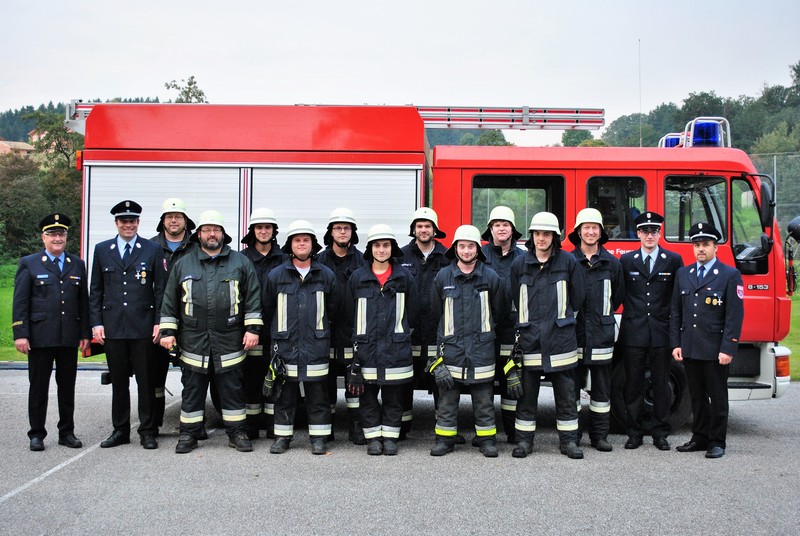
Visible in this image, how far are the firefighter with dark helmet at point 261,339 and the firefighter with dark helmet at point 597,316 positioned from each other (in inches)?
101

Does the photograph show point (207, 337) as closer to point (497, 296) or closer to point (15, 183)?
point (497, 296)

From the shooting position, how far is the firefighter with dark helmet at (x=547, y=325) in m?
5.82

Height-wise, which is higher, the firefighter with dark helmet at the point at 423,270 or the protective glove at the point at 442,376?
the firefighter with dark helmet at the point at 423,270

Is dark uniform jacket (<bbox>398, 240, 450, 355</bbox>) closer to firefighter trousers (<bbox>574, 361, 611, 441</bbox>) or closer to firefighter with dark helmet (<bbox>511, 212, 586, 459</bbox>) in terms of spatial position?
firefighter with dark helmet (<bbox>511, 212, 586, 459</bbox>)

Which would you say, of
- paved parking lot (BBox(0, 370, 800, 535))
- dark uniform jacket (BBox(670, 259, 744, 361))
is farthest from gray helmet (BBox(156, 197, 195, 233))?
dark uniform jacket (BBox(670, 259, 744, 361))

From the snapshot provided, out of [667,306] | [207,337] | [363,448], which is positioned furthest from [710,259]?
[207,337]

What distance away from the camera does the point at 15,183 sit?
33.4m

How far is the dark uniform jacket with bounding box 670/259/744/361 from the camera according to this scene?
5816 mm

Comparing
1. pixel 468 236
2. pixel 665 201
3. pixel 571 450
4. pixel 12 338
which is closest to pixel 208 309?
pixel 468 236

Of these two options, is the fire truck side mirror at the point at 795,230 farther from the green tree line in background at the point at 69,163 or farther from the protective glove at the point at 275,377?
the green tree line in background at the point at 69,163

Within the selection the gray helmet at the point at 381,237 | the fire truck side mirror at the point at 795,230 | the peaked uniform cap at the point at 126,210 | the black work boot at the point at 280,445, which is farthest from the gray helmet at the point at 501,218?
the peaked uniform cap at the point at 126,210

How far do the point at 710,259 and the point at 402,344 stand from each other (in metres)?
2.55

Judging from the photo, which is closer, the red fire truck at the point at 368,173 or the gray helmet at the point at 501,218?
the gray helmet at the point at 501,218

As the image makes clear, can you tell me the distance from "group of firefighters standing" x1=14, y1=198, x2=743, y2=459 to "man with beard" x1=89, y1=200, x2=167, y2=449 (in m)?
0.01
